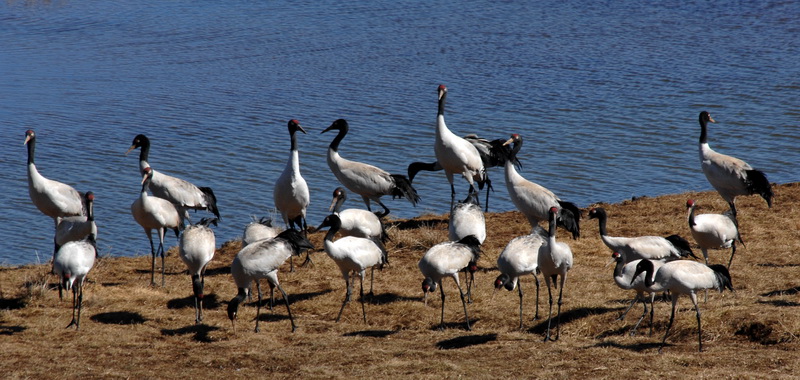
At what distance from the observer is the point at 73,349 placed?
8.49 metres

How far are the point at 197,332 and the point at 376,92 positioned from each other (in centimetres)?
1455

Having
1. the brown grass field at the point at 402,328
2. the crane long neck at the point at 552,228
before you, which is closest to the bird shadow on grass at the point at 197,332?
the brown grass field at the point at 402,328

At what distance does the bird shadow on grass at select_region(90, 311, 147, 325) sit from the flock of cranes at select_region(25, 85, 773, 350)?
31 centimetres

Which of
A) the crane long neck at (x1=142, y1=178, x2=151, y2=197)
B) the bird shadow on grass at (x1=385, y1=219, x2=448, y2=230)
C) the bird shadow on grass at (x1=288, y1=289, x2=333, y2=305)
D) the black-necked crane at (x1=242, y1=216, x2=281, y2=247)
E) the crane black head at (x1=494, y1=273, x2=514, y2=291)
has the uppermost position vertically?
the crane long neck at (x1=142, y1=178, x2=151, y2=197)

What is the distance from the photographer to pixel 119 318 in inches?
380

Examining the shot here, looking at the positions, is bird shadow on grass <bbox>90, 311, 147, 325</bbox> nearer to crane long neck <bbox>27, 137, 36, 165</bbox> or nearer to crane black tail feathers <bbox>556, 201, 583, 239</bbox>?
crane long neck <bbox>27, 137, 36, 165</bbox>

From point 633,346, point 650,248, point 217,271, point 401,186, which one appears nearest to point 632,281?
point 633,346

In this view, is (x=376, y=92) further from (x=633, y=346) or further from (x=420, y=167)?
(x=633, y=346)

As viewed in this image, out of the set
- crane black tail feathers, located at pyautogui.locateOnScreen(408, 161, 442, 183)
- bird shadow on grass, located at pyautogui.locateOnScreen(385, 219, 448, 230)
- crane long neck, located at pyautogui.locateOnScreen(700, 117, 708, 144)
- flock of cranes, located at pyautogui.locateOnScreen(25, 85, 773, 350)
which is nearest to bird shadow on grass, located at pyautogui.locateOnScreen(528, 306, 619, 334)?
flock of cranes, located at pyautogui.locateOnScreen(25, 85, 773, 350)

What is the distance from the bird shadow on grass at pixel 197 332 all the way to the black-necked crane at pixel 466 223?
9.45ft

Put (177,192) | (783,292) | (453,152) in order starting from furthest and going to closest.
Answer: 1. (453,152)
2. (177,192)
3. (783,292)

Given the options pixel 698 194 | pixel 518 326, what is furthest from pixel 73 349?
pixel 698 194

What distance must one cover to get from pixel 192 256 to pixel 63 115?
12.7m

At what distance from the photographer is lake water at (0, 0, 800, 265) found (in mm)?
17094
